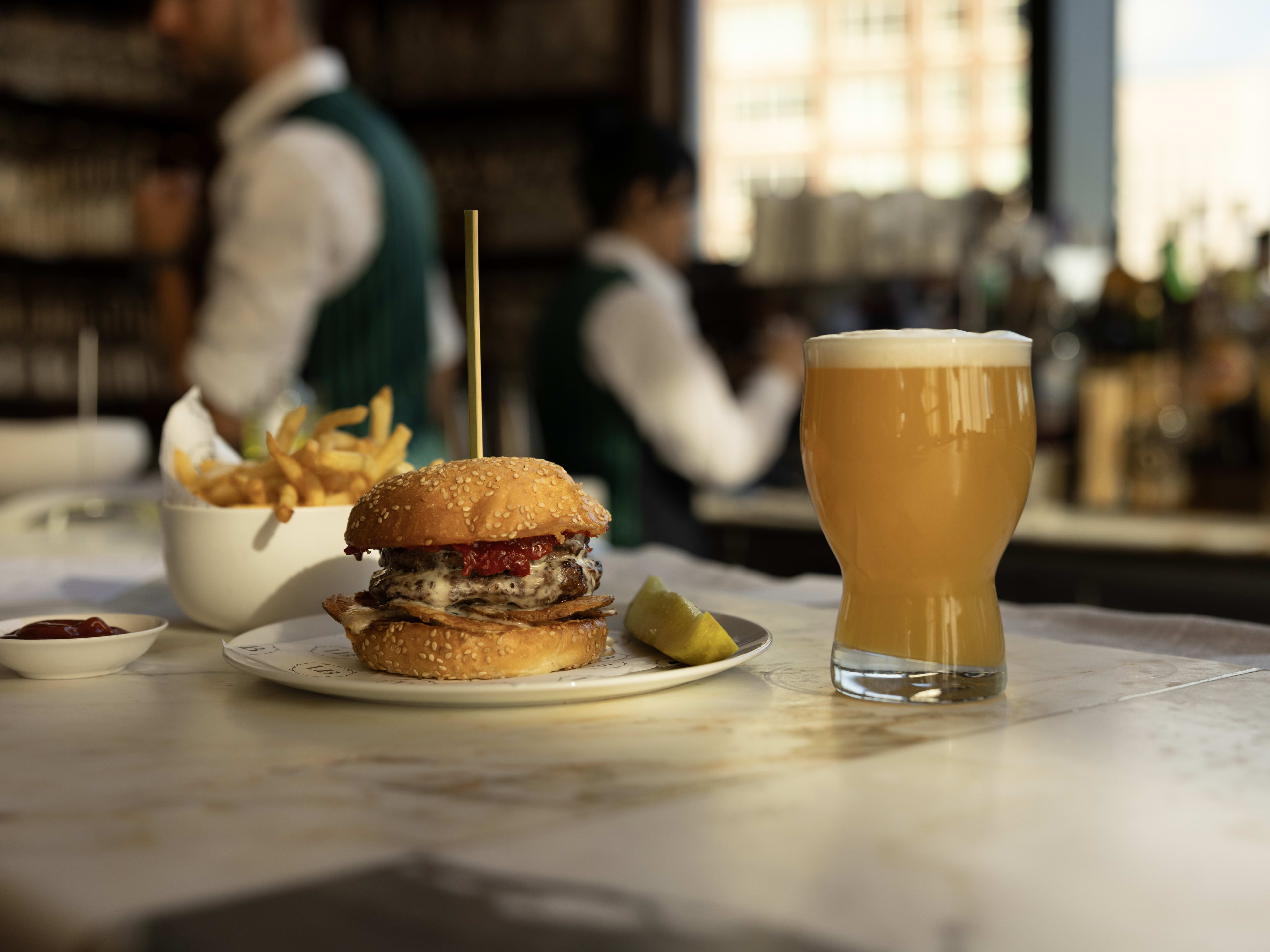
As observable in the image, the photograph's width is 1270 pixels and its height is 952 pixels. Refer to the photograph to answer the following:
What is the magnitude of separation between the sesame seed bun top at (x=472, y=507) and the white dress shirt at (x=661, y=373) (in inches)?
86.8

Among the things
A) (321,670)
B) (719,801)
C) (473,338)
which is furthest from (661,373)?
(719,801)

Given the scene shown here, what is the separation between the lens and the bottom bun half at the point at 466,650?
0.81 meters

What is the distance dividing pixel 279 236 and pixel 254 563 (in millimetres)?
1909

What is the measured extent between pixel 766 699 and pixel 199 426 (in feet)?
2.32

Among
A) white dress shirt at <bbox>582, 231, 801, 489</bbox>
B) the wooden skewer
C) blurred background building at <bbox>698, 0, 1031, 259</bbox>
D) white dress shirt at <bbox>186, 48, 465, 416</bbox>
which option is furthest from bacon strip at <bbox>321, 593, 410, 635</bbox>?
blurred background building at <bbox>698, 0, 1031, 259</bbox>

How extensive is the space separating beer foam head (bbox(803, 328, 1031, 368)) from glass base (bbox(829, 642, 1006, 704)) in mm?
191

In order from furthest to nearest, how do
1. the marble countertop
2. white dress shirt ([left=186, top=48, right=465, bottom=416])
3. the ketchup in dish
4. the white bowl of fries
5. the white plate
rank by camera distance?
white dress shirt ([left=186, top=48, right=465, bottom=416])
the white bowl of fries
the ketchup in dish
the white plate
the marble countertop

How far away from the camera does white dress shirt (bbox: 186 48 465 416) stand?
2.79 meters

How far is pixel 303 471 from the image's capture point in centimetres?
106

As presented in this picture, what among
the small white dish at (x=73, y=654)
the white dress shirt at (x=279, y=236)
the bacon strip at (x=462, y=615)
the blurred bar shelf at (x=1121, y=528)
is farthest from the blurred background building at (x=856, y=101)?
the small white dish at (x=73, y=654)

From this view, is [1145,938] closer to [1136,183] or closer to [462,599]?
[462,599]

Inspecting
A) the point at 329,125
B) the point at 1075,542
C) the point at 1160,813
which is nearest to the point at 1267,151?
the point at 1075,542

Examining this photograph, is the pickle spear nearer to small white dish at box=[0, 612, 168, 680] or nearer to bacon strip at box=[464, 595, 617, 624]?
bacon strip at box=[464, 595, 617, 624]

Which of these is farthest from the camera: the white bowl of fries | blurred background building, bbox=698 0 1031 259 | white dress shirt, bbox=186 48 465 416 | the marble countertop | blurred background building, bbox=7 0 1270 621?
blurred background building, bbox=698 0 1031 259
